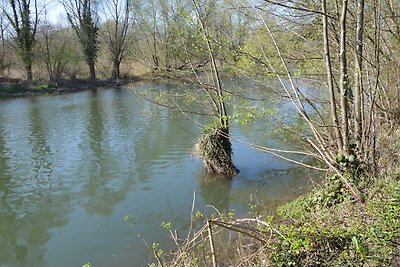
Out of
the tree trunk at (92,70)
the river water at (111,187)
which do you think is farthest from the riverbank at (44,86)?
the river water at (111,187)

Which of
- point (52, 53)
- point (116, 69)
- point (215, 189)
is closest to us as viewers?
point (215, 189)

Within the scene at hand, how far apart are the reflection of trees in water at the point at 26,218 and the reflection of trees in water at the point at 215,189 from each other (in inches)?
116

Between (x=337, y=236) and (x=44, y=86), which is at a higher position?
(x=44, y=86)

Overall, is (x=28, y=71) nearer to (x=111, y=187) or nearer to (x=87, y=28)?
(x=87, y=28)

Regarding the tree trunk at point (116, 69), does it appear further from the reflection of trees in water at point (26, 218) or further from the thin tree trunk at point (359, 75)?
the thin tree trunk at point (359, 75)

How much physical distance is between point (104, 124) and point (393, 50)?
40.3ft

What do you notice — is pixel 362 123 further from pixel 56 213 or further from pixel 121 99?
pixel 121 99

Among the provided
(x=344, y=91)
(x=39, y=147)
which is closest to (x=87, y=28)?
(x=39, y=147)

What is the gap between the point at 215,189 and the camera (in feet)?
27.6

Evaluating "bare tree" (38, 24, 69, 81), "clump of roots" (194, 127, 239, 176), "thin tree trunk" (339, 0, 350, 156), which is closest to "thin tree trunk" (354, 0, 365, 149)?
"thin tree trunk" (339, 0, 350, 156)

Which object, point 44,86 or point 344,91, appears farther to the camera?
point 44,86

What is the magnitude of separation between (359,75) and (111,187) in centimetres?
607

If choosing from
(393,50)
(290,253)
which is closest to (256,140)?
(393,50)

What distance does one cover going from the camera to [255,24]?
23.6 feet
